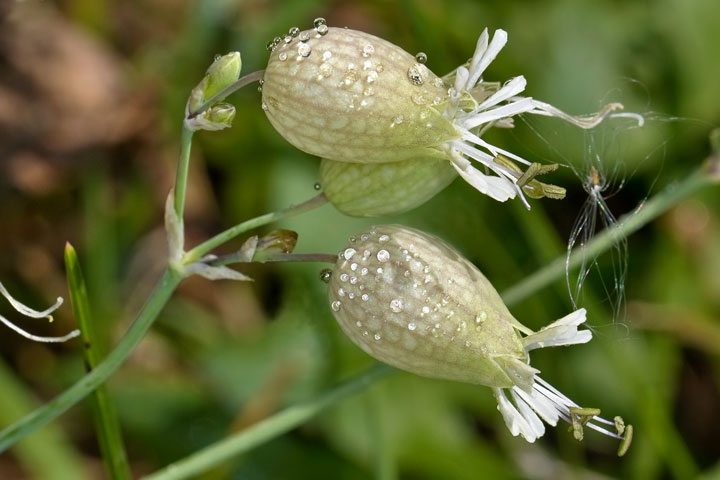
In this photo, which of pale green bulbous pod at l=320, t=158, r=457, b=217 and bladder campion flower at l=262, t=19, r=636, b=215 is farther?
pale green bulbous pod at l=320, t=158, r=457, b=217

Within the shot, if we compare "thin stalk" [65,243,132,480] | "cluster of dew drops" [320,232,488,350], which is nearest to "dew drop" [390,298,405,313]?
"cluster of dew drops" [320,232,488,350]

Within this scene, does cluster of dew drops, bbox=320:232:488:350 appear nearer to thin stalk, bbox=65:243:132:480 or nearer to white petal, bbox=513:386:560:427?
white petal, bbox=513:386:560:427

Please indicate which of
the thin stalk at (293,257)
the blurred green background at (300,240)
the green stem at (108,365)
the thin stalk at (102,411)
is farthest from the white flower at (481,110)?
the blurred green background at (300,240)

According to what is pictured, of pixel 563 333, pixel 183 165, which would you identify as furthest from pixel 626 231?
pixel 183 165

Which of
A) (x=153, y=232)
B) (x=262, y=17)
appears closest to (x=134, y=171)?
(x=153, y=232)

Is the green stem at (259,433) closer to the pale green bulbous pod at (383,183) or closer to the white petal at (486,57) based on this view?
the pale green bulbous pod at (383,183)
